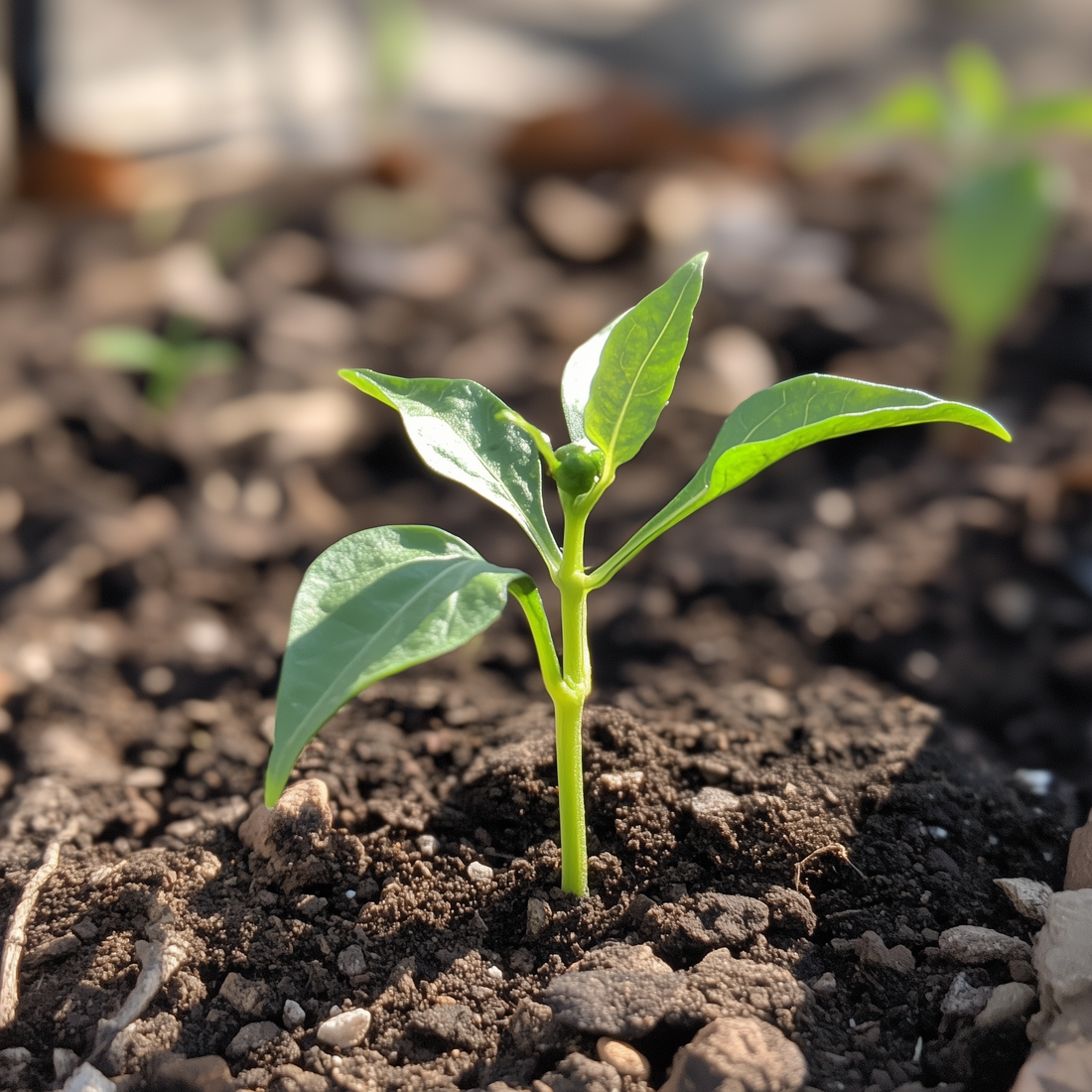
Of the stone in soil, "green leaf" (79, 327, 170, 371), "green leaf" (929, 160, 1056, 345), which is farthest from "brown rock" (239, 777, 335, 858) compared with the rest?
"green leaf" (929, 160, 1056, 345)

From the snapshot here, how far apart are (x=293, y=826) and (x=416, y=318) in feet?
5.14

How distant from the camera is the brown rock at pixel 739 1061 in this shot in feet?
2.52

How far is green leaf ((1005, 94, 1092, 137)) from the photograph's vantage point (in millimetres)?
1738

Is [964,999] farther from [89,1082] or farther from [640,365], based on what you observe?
[89,1082]

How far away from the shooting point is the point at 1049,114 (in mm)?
1791

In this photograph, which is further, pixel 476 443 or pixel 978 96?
pixel 978 96

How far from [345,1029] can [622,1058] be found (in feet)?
0.74

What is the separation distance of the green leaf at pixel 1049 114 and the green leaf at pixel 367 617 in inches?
59.9

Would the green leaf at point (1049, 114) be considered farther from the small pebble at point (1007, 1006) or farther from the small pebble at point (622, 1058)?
the small pebble at point (622, 1058)

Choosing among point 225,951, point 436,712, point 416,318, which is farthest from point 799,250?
point 225,951

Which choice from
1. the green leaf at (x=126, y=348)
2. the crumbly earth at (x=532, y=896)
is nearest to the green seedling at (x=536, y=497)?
the crumbly earth at (x=532, y=896)

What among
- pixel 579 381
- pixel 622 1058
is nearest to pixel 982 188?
pixel 579 381

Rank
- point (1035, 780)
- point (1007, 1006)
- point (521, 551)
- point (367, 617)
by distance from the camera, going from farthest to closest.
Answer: point (521, 551) < point (1035, 780) < point (1007, 1006) < point (367, 617)

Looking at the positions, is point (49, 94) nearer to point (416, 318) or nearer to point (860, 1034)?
point (416, 318)
